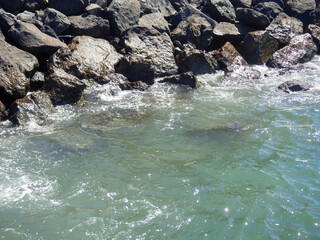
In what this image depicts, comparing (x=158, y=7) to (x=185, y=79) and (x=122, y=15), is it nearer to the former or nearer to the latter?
(x=122, y=15)

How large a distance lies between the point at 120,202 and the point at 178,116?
4456 mm

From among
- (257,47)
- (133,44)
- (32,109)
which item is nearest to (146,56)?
(133,44)

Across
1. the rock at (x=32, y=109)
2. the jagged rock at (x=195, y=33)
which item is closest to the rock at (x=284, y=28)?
the jagged rock at (x=195, y=33)

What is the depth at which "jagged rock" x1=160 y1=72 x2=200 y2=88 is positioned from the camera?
12453mm

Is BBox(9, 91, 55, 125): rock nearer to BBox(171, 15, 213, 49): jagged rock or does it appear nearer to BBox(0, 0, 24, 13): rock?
BBox(0, 0, 24, 13): rock

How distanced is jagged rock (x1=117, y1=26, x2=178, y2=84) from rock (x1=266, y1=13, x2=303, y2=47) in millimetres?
5559

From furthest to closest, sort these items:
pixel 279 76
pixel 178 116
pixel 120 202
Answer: pixel 279 76, pixel 178 116, pixel 120 202

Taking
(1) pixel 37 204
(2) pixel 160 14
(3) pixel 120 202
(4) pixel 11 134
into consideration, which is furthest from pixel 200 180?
(2) pixel 160 14

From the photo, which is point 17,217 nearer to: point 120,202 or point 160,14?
point 120,202

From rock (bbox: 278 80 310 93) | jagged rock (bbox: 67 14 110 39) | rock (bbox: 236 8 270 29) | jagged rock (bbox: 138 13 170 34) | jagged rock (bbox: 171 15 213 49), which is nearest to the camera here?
rock (bbox: 278 80 310 93)

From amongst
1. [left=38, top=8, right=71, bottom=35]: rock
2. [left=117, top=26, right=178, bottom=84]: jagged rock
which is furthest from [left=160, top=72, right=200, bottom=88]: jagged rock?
[left=38, top=8, right=71, bottom=35]: rock

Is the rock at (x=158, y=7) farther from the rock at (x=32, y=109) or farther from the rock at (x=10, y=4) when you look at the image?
the rock at (x=32, y=109)

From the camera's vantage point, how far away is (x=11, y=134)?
843cm

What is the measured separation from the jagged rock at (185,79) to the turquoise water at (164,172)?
1.75 metres
